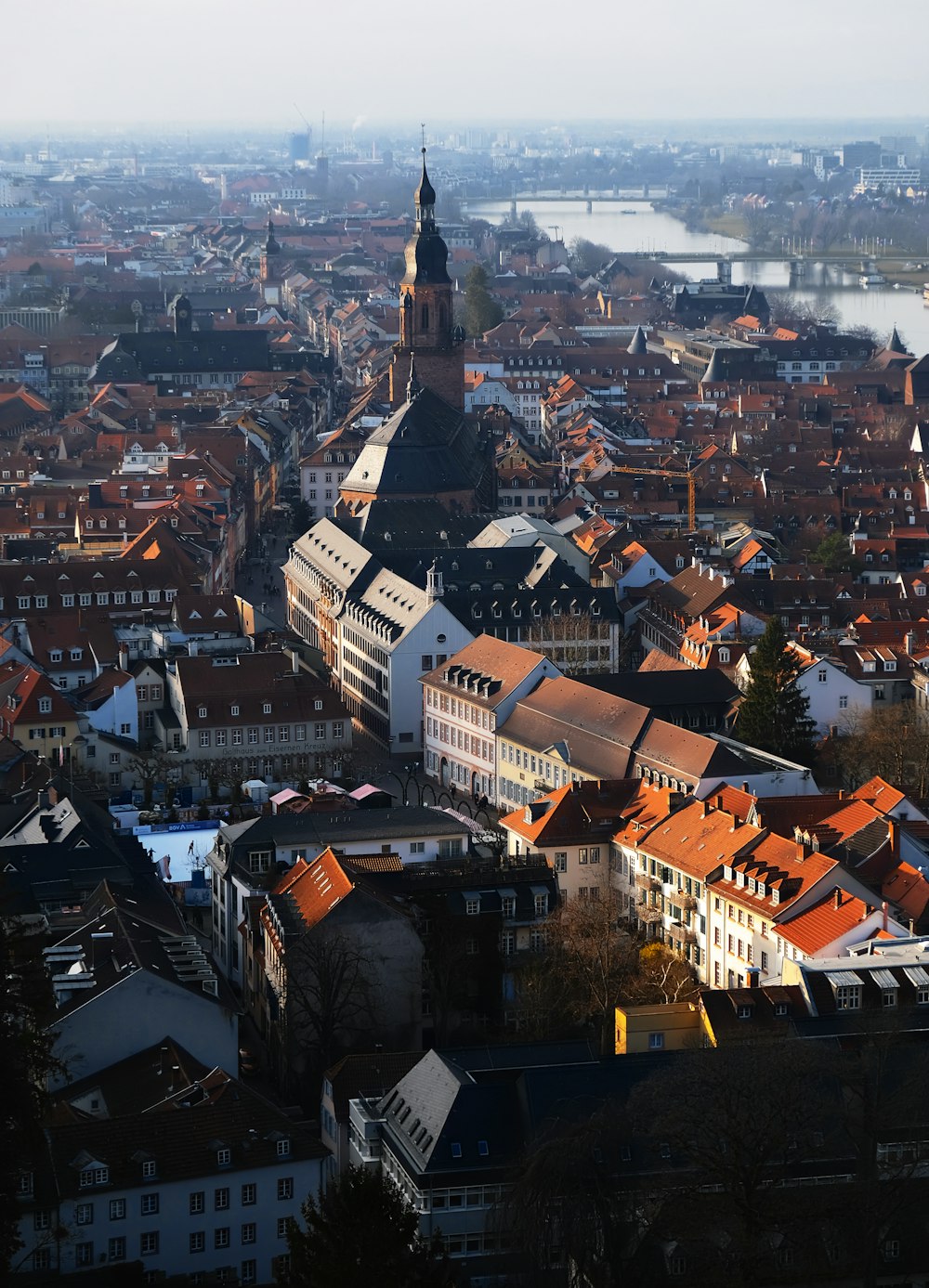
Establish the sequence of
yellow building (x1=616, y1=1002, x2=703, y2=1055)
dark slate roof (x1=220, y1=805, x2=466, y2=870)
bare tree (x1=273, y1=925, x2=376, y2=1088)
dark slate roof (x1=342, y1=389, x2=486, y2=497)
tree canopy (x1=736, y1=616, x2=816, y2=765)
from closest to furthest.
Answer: yellow building (x1=616, y1=1002, x2=703, y2=1055)
bare tree (x1=273, y1=925, x2=376, y2=1088)
dark slate roof (x1=220, y1=805, x2=466, y2=870)
tree canopy (x1=736, y1=616, x2=816, y2=765)
dark slate roof (x1=342, y1=389, x2=486, y2=497)

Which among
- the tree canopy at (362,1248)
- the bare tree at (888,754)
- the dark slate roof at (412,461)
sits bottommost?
the dark slate roof at (412,461)

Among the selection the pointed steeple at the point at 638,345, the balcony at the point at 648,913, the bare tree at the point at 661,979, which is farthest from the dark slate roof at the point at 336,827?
the pointed steeple at the point at 638,345

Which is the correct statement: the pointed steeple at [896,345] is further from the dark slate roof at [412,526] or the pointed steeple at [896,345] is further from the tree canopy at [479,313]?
the dark slate roof at [412,526]

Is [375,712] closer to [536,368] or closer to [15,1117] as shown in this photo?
[15,1117]

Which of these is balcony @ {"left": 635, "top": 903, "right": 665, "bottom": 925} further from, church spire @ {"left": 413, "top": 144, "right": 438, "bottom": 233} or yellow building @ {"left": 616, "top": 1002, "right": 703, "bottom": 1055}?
church spire @ {"left": 413, "top": 144, "right": 438, "bottom": 233}

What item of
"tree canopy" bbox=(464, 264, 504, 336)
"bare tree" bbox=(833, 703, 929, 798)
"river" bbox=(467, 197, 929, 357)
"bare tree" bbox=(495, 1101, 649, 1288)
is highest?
"bare tree" bbox=(495, 1101, 649, 1288)

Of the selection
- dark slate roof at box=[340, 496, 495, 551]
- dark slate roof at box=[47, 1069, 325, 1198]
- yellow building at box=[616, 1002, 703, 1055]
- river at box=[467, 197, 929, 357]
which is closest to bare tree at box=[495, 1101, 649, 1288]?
dark slate roof at box=[47, 1069, 325, 1198]

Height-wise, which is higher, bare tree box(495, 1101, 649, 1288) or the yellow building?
bare tree box(495, 1101, 649, 1288)
